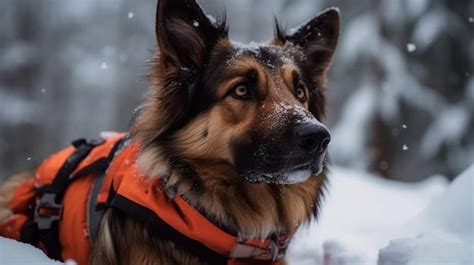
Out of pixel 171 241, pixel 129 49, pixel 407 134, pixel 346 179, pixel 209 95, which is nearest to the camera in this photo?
pixel 171 241

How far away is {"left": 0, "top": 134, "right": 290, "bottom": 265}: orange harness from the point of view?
→ 327 cm

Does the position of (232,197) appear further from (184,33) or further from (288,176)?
(184,33)

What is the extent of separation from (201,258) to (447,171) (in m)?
13.2

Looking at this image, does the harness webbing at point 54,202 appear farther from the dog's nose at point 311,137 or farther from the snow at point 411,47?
the snow at point 411,47

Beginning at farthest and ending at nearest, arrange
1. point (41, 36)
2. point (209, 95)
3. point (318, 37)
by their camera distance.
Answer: point (41, 36) < point (318, 37) < point (209, 95)

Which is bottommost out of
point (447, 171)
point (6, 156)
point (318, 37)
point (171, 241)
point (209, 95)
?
point (6, 156)

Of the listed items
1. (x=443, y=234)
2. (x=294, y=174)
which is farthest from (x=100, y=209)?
(x=443, y=234)

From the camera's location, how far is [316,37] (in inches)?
169

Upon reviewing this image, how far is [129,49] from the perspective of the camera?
80.5 feet

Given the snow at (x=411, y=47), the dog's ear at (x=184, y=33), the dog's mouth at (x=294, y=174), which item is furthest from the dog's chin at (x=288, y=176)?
the snow at (x=411, y=47)

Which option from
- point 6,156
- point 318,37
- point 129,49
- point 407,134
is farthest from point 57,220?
point 129,49

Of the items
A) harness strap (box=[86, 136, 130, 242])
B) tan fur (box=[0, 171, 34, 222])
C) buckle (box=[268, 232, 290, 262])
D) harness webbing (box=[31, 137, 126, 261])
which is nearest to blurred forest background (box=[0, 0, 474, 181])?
tan fur (box=[0, 171, 34, 222])

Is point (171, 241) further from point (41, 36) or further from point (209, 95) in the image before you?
point (41, 36)

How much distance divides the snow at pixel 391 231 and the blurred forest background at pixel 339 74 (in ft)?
11.7
